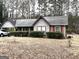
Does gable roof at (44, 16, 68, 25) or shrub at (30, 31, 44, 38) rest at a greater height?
gable roof at (44, 16, 68, 25)

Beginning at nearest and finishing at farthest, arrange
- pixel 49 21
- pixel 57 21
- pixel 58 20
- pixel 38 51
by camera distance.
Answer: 1. pixel 38 51
2. pixel 57 21
3. pixel 58 20
4. pixel 49 21

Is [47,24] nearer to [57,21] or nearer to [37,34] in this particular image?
[57,21]

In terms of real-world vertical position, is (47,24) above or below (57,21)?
below

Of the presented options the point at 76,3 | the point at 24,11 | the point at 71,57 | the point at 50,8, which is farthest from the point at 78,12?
the point at 71,57

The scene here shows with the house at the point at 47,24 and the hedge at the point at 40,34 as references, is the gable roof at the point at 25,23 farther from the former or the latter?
the hedge at the point at 40,34

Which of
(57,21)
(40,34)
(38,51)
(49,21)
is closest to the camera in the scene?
(38,51)

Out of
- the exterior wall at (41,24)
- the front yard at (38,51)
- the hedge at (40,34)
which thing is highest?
the exterior wall at (41,24)

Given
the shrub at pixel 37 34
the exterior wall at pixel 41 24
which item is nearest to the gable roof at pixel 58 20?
the exterior wall at pixel 41 24

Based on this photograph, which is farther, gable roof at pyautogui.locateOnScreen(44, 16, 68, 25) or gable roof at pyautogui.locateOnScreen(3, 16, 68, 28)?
gable roof at pyautogui.locateOnScreen(3, 16, 68, 28)

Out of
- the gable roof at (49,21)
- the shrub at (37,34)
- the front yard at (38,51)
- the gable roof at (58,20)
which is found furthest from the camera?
the gable roof at (49,21)

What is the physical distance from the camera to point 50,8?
71438 millimetres

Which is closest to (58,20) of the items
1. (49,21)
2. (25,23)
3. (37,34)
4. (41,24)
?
(49,21)

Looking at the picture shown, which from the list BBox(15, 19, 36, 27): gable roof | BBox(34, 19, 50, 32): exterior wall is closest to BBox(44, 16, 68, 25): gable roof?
BBox(34, 19, 50, 32): exterior wall

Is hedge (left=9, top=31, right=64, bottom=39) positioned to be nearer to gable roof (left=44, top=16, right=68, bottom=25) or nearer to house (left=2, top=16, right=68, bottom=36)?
house (left=2, top=16, right=68, bottom=36)
